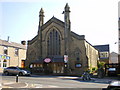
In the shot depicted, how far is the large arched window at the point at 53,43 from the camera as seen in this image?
35.8m

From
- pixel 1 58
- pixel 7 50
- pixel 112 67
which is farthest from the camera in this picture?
pixel 7 50

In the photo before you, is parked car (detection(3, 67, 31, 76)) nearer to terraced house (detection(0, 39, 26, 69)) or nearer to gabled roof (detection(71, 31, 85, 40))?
terraced house (detection(0, 39, 26, 69))

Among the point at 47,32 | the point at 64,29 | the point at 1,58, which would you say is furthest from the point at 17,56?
the point at 64,29

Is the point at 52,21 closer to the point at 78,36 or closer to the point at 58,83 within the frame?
the point at 78,36

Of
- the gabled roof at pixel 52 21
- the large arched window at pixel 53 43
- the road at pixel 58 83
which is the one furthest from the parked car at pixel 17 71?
the gabled roof at pixel 52 21

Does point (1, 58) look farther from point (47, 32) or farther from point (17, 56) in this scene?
point (47, 32)

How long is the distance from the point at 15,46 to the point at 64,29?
1519 centimetres

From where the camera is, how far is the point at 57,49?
35.8m

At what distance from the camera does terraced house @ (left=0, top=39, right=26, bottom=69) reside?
3886 cm

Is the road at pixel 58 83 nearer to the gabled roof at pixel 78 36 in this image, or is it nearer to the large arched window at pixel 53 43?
the gabled roof at pixel 78 36

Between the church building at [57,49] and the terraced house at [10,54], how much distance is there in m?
5.06

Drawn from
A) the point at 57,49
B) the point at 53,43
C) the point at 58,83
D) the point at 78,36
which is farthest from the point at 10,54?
the point at 58,83

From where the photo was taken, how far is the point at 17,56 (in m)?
43.7

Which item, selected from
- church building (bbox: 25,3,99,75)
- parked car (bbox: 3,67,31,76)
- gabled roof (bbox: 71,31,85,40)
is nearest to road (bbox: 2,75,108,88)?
parked car (bbox: 3,67,31,76)
